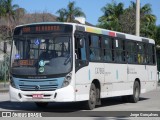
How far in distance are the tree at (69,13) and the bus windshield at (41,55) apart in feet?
124

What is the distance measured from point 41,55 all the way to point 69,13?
39.2m

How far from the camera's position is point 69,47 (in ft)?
46.7

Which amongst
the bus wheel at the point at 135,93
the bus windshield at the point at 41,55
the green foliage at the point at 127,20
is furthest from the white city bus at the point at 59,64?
the green foliage at the point at 127,20

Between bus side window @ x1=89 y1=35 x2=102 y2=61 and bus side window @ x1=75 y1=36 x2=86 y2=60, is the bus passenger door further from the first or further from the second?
bus side window @ x1=89 y1=35 x2=102 y2=61

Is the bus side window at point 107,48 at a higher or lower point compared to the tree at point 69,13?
lower

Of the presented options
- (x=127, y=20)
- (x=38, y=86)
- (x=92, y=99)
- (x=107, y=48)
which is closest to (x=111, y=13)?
(x=127, y=20)

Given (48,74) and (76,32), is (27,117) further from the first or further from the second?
(76,32)

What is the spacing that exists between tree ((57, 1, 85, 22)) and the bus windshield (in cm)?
3786

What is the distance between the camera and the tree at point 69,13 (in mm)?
52688

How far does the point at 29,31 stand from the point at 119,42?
451 cm

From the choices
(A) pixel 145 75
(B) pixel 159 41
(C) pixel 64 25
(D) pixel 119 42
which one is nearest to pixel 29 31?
(C) pixel 64 25

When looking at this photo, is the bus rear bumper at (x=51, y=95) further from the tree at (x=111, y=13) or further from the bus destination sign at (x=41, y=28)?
the tree at (x=111, y=13)

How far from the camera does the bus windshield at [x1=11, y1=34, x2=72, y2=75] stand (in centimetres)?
1405

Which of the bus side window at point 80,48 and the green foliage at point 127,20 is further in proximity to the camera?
the green foliage at point 127,20
